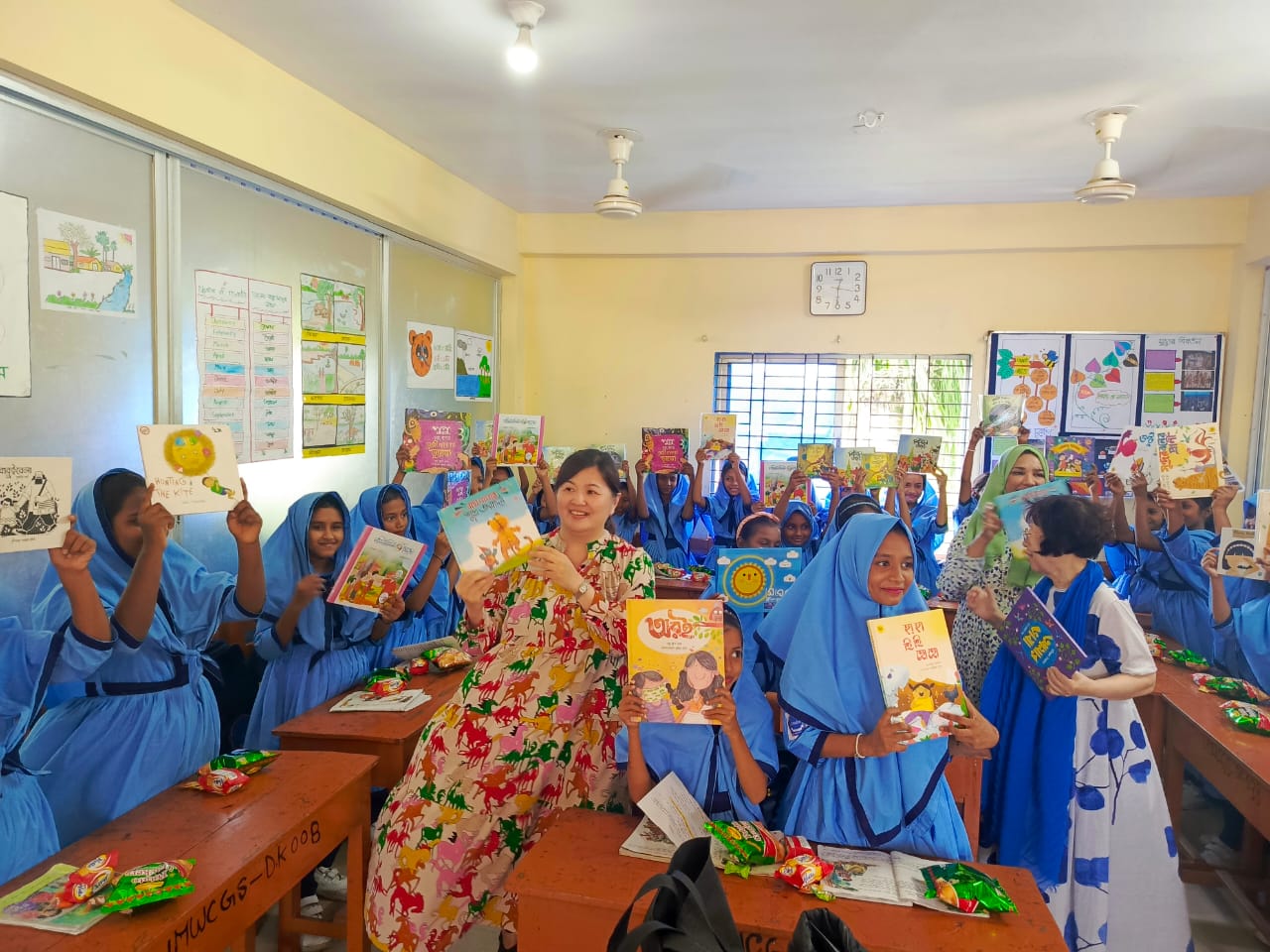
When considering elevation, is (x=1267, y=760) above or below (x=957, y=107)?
below

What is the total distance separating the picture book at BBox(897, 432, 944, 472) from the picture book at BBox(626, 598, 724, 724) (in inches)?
121

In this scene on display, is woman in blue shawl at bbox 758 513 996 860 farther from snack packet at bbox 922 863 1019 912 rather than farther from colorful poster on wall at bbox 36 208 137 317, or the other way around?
colorful poster on wall at bbox 36 208 137 317

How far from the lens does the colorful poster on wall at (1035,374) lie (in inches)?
197

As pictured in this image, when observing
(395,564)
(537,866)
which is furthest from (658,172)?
(537,866)

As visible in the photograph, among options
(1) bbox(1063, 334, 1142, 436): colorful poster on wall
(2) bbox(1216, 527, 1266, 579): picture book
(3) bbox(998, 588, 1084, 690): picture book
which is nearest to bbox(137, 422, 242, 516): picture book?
(3) bbox(998, 588, 1084, 690): picture book

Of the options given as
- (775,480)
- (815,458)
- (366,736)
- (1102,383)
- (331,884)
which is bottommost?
(331,884)

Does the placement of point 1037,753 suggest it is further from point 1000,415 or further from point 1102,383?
point 1102,383

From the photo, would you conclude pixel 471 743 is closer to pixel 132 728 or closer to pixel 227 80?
pixel 132 728

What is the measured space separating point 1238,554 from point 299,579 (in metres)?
3.53

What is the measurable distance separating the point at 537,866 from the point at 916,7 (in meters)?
2.72

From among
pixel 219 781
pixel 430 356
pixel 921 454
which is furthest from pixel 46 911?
pixel 921 454

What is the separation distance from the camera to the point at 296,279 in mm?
3391

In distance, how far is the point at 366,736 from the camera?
256cm

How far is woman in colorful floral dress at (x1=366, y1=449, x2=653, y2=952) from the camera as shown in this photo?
7.04ft
